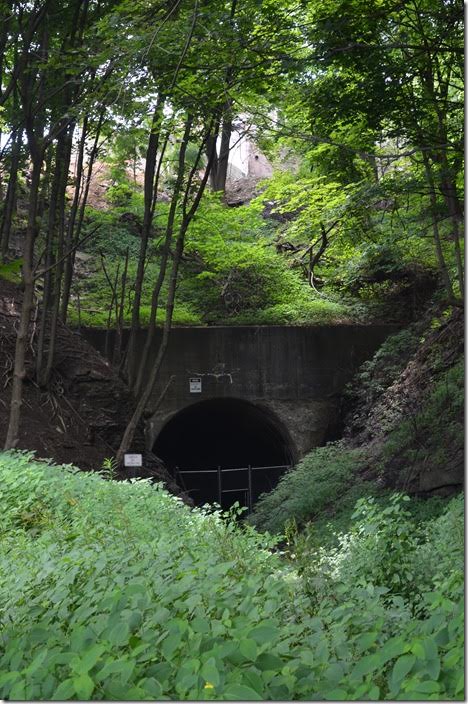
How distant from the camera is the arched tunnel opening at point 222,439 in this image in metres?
13.0

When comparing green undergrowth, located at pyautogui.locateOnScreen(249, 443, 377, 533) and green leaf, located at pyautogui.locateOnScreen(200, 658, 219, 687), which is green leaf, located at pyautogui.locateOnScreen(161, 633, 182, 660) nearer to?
green leaf, located at pyautogui.locateOnScreen(200, 658, 219, 687)

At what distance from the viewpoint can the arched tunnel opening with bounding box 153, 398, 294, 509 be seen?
1304cm

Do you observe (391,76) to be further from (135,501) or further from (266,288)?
(266,288)

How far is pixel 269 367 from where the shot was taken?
12.9 m

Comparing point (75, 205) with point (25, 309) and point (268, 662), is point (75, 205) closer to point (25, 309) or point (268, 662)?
point (25, 309)

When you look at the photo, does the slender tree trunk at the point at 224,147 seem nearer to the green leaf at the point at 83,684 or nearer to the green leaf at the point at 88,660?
the green leaf at the point at 88,660

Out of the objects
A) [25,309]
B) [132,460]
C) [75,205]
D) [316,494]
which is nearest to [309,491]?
[316,494]

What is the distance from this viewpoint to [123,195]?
52.0 ft

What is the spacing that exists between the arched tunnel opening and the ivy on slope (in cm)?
850

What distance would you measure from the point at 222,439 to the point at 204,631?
11606 millimetres

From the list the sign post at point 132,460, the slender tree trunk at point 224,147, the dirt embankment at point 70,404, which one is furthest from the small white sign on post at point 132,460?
the slender tree trunk at point 224,147

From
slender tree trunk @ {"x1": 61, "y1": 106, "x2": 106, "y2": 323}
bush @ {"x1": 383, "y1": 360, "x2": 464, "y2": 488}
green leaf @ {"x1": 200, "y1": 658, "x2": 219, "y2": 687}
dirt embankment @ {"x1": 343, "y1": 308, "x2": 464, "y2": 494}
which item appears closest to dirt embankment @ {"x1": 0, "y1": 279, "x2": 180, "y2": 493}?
slender tree trunk @ {"x1": 61, "y1": 106, "x2": 106, "y2": 323}

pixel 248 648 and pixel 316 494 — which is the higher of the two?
pixel 248 648

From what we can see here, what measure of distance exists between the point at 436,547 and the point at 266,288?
37.4 feet
